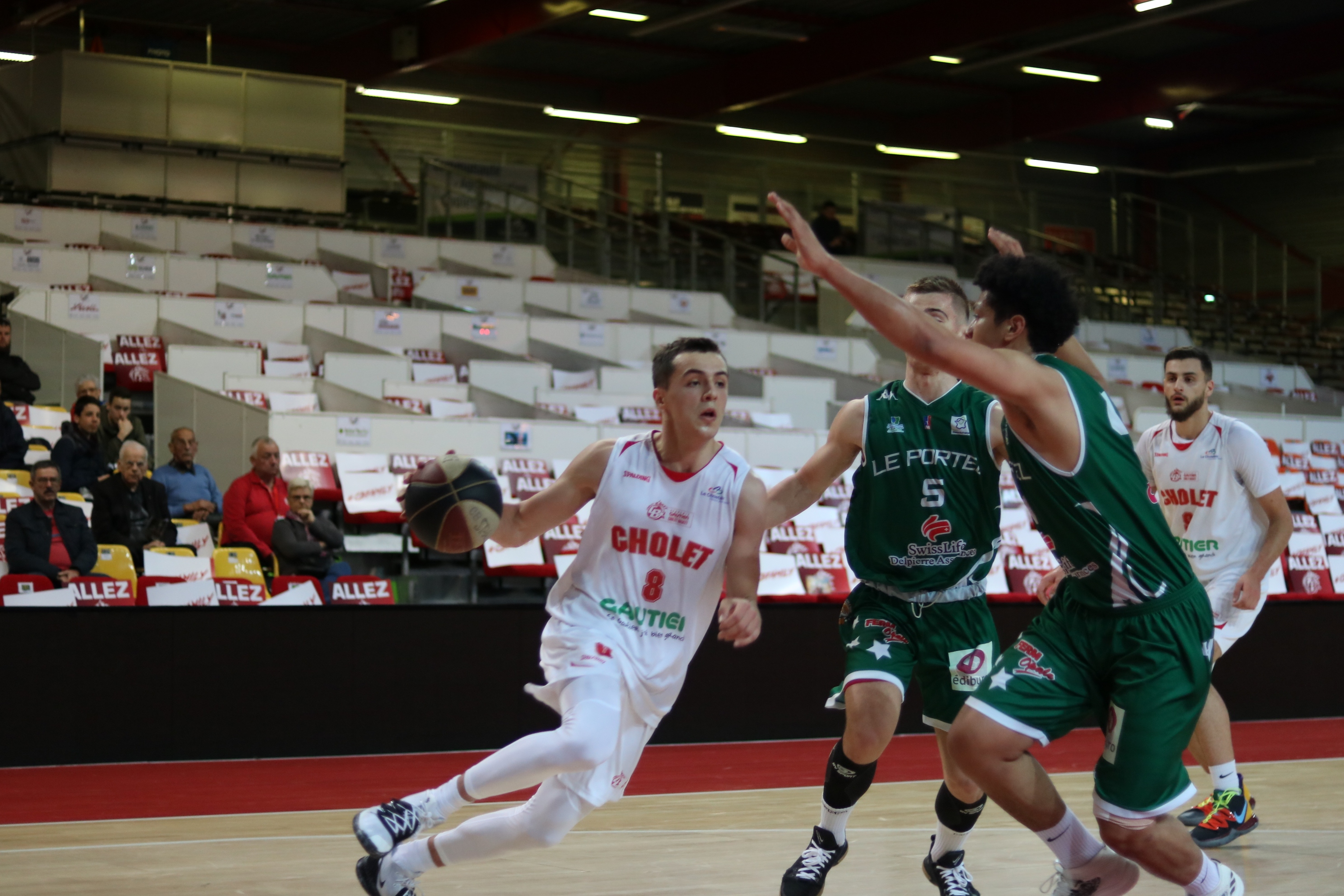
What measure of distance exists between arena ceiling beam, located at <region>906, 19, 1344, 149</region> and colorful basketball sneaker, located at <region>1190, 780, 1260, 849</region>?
66.3 feet

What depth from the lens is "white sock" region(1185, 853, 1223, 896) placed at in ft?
12.6

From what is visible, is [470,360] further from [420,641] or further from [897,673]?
[897,673]

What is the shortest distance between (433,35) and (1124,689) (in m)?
20.9

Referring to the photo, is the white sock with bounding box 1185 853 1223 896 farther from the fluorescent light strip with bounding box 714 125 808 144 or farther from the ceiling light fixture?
the fluorescent light strip with bounding box 714 125 808 144

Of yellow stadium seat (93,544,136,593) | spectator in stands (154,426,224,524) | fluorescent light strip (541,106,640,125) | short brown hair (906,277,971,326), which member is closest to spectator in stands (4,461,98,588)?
yellow stadium seat (93,544,136,593)

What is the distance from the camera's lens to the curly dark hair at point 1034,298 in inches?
154

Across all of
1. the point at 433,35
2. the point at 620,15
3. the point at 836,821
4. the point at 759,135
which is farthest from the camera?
the point at 759,135

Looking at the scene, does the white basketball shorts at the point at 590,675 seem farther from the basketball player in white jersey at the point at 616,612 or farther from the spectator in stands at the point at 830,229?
the spectator in stands at the point at 830,229

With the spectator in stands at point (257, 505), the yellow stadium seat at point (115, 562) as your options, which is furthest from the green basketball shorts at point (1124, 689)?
the spectator in stands at point (257, 505)

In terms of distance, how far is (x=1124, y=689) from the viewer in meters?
3.83

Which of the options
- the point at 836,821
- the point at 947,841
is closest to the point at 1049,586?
the point at 947,841

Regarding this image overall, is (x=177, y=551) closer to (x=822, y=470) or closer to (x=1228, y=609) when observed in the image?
(x=822, y=470)

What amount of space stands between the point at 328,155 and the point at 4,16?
486cm

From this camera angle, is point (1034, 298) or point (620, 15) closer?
point (1034, 298)
